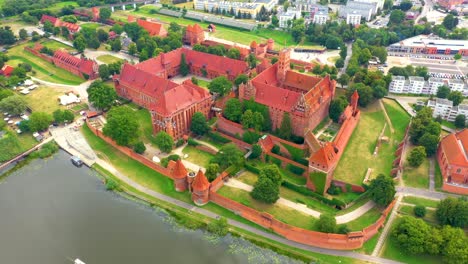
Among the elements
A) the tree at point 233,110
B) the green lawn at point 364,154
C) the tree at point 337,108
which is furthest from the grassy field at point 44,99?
the green lawn at point 364,154

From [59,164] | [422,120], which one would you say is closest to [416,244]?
[422,120]

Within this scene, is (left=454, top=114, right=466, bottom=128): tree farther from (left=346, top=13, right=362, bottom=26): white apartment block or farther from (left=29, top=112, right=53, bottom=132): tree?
(left=29, top=112, right=53, bottom=132): tree

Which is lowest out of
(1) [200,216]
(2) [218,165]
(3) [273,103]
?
(1) [200,216]

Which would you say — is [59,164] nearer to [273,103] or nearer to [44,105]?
[44,105]

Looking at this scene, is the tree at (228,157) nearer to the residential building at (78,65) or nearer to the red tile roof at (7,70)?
the residential building at (78,65)

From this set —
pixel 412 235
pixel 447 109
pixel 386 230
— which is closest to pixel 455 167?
pixel 386 230
